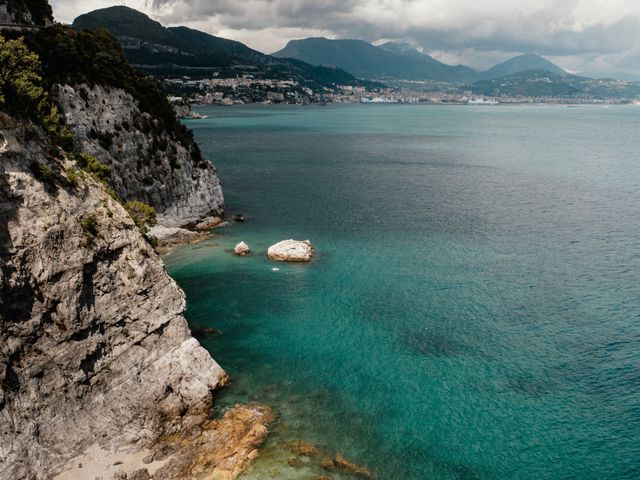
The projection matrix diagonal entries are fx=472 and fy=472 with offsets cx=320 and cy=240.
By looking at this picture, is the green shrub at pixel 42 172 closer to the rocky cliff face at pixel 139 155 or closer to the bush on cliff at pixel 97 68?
the rocky cliff face at pixel 139 155

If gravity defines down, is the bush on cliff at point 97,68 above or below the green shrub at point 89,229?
above

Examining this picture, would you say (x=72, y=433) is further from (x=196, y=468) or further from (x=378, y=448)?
(x=378, y=448)

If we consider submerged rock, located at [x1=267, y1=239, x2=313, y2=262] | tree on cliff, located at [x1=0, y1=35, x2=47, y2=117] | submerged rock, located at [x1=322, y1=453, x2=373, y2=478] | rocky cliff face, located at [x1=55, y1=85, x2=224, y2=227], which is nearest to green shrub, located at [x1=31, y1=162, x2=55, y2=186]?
tree on cliff, located at [x1=0, y1=35, x2=47, y2=117]

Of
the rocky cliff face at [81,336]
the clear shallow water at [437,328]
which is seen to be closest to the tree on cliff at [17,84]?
the rocky cliff face at [81,336]

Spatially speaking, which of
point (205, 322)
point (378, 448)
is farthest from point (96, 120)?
point (378, 448)

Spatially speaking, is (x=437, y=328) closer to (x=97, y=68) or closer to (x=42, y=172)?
(x=42, y=172)

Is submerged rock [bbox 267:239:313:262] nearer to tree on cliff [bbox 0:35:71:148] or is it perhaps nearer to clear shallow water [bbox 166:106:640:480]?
clear shallow water [bbox 166:106:640:480]
